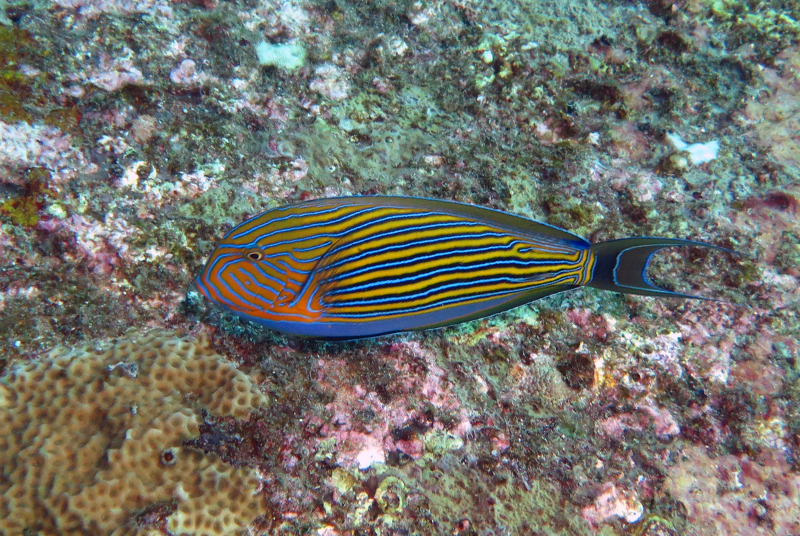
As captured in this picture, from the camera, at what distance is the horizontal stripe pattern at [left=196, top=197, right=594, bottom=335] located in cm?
205

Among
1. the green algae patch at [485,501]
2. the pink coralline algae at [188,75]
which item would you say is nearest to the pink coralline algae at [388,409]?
the green algae patch at [485,501]

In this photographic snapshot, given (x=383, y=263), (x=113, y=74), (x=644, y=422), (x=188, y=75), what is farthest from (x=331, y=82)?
(x=644, y=422)

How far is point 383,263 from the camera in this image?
2.17m

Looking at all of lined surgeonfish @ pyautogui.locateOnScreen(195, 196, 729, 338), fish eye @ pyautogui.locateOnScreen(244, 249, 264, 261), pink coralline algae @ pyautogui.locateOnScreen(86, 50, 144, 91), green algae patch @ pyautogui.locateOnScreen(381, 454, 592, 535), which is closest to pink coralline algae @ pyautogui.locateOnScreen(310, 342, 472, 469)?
green algae patch @ pyautogui.locateOnScreen(381, 454, 592, 535)

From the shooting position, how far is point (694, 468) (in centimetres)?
289

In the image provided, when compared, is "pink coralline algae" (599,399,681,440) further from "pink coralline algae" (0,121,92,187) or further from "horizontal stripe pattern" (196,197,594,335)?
"pink coralline algae" (0,121,92,187)

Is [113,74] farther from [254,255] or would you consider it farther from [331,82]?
[254,255]

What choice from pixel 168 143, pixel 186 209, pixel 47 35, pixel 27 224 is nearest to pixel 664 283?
pixel 186 209

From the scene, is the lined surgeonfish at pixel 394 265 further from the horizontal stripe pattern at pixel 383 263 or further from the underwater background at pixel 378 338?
the underwater background at pixel 378 338

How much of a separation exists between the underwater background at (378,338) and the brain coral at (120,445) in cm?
1

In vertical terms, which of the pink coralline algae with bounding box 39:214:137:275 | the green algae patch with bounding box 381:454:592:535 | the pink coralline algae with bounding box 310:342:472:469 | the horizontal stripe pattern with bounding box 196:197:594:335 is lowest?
the green algae patch with bounding box 381:454:592:535

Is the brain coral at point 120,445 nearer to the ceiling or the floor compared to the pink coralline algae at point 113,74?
nearer to the floor

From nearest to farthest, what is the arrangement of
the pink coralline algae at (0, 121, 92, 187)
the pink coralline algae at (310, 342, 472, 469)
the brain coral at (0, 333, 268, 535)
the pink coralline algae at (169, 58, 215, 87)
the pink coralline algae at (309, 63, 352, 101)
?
the brain coral at (0, 333, 268, 535) → the pink coralline algae at (310, 342, 472, 469) → the pink coralline algae at (0, 121, 92, 187) → the pink coralline algae at (169, 58, 215, 87) → the pink coralline algae at (309, 63, 352, 101)

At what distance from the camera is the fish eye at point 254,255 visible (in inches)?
79.3
